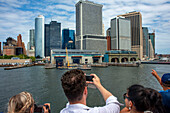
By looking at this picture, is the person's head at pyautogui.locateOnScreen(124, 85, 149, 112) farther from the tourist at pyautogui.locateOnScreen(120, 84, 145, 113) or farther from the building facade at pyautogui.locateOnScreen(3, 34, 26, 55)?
the building facade at pyautogui.locateOnScreen(3, 34, 26, 55)

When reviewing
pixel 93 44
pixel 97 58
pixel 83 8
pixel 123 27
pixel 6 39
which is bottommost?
pixel 97 58

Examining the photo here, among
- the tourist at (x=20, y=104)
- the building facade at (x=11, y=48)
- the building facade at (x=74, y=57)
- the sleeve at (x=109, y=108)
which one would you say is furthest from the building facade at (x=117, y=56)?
the building facade at (x=11, y=48)

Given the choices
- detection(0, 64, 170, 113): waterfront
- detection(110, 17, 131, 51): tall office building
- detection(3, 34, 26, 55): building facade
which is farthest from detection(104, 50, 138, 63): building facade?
detection(3, 34, 26, 55): building facade

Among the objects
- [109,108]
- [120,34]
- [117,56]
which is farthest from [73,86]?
[120,34]

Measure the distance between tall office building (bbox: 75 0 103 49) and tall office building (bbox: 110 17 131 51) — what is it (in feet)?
67.6

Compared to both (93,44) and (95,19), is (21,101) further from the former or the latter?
(95,19)

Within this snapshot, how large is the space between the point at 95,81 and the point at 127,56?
403ft

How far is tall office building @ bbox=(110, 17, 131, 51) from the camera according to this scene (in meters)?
162

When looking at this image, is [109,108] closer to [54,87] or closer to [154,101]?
[154,101]

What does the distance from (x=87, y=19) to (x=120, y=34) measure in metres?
45.5

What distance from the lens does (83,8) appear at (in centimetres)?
14800

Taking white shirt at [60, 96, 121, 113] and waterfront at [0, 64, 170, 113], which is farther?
waterfront at [0, 64, 170, 113]

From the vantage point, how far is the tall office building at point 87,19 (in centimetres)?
14650

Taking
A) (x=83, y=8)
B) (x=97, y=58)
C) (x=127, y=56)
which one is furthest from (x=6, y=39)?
(x=127, y=56)
